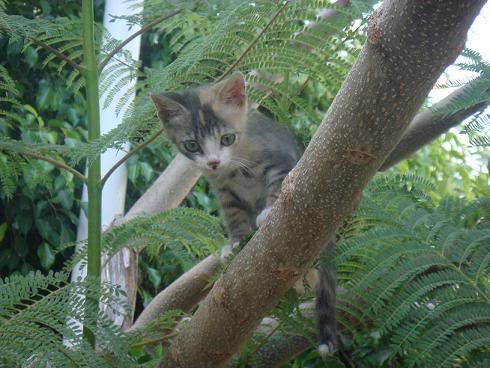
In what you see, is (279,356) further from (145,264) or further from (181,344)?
(145,264)

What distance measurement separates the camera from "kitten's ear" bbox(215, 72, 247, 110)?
8.59 feet

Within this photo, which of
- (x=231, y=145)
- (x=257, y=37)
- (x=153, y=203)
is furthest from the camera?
(x=153, y=203)

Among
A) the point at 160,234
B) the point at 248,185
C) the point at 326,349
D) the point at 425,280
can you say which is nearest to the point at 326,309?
the point at 326,349

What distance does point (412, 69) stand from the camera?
122cm

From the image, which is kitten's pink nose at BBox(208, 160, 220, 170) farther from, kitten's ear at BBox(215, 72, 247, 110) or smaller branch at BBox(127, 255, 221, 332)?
smaller branch at BBox(127, 255, 221, 332)

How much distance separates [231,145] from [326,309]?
1.00m

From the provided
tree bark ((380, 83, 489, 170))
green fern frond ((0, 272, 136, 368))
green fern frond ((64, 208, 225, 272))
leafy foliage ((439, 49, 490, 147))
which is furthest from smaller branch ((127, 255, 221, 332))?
leafy foliage ((439, 49, 490, 147))

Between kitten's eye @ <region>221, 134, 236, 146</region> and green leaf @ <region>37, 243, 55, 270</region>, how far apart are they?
2.56m

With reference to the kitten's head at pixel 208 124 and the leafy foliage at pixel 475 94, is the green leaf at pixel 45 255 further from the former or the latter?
the leafy foliage at pixel 475 94

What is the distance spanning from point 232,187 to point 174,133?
329 mm

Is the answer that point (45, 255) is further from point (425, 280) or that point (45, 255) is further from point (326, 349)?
point (425, 280)

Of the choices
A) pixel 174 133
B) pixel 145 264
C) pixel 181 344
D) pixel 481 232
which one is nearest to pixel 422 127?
pixel 481 232

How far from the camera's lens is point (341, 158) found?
1.38 meters

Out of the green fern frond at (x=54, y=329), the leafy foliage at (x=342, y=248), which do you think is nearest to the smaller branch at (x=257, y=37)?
the leafy foliage at (x=342, y=248)
